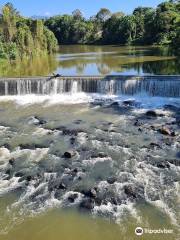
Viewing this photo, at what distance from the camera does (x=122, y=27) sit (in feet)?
313

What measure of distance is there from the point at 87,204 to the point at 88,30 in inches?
3873

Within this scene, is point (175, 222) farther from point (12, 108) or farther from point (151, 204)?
point (12, 108)

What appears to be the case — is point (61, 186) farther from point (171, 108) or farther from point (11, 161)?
point (171, 108)

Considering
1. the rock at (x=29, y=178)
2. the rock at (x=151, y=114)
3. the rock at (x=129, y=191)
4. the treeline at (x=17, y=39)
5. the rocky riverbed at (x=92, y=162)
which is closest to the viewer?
the rocky riverbed at (x=92, y=162)

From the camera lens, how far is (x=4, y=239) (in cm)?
1134

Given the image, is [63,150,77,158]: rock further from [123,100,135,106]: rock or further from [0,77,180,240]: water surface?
[123,100,135,106]: rock

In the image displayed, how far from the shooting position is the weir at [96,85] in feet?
91.5

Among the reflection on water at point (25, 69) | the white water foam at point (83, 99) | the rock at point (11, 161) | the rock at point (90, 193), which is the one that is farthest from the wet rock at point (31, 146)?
the reflection on water at point (25, 69)

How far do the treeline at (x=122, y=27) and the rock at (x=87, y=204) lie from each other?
57630 mm

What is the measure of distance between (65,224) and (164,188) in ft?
13.5

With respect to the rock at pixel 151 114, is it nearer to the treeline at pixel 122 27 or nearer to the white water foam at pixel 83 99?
the white water foam at pixel 83 99

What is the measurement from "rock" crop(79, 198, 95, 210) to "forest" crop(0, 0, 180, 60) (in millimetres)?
35762

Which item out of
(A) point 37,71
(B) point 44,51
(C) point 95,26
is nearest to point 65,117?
(A) point 37,71

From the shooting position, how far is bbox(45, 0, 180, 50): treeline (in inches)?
2982
